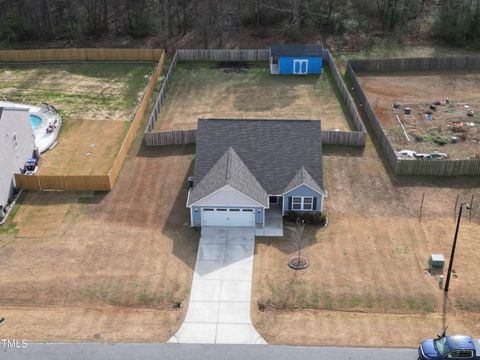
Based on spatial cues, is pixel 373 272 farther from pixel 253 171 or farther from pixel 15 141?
pixel 15 141

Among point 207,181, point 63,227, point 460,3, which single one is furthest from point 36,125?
point 460,3

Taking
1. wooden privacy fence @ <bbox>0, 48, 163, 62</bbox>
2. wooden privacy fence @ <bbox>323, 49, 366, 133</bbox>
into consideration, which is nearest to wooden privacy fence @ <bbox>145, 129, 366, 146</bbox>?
wooden privacy fence @ <bbox>323, 49, 366, 133</bbox>

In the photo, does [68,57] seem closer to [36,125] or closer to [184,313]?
[36,125]

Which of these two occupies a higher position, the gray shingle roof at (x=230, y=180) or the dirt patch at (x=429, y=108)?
the gray shingle roof at (x=230, y=180)

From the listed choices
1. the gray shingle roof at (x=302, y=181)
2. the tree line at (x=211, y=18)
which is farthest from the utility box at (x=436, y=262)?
the tree line at (x=211, y=18)

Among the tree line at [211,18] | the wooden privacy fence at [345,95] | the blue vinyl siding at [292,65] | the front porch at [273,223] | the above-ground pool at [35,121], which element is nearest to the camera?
the front porch at [273,223]

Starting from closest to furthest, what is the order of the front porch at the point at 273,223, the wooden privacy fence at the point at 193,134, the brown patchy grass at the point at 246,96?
1. the front porch at the point at 273,223
2. the wooden privacy fence at the point at 193,134
3. the brown patchy grass at the point at 246,96

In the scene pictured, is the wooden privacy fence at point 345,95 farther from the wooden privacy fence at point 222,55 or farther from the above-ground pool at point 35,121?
the above-ground pool at point 35,121

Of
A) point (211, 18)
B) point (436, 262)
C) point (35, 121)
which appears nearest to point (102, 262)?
point (436, 262)
